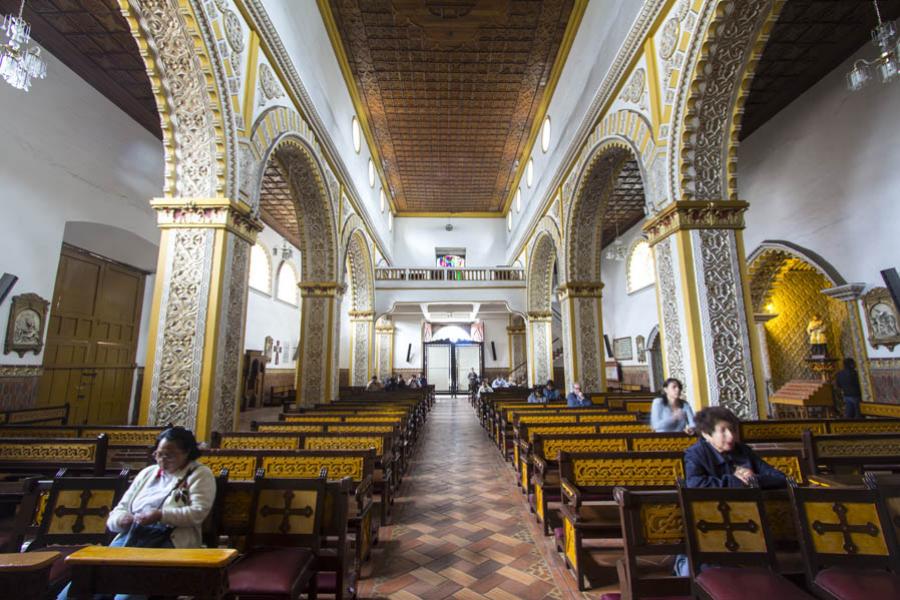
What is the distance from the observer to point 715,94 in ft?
16.5

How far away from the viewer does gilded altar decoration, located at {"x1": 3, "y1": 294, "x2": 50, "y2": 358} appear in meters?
6.11

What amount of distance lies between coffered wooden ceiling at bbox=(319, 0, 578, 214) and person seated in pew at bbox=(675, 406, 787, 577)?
9.09 metres

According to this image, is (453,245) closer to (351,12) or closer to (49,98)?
(351,12)

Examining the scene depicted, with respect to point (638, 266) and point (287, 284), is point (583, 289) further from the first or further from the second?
point (287, 284)

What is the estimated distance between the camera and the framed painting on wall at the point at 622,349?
51.8ft

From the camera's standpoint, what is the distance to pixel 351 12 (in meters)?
8.87

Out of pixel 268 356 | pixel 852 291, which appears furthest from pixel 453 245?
pixel 852 291

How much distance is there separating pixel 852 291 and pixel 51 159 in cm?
1328

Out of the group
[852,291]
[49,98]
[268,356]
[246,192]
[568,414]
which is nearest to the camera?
[246,192]

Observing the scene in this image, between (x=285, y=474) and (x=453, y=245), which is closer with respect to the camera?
(x=285, y=474)

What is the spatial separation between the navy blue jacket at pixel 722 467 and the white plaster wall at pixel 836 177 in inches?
275

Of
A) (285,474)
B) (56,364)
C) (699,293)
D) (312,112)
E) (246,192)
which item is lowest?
(285,474)

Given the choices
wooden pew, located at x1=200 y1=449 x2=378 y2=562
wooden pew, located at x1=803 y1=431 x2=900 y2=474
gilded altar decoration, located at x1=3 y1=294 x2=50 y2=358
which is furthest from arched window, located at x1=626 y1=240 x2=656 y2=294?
gilded altar decoration, located at x1=3 y1=294 x2=50 y2=358

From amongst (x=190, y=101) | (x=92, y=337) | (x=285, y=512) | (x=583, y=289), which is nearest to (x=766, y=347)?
(x=583, y=289)
